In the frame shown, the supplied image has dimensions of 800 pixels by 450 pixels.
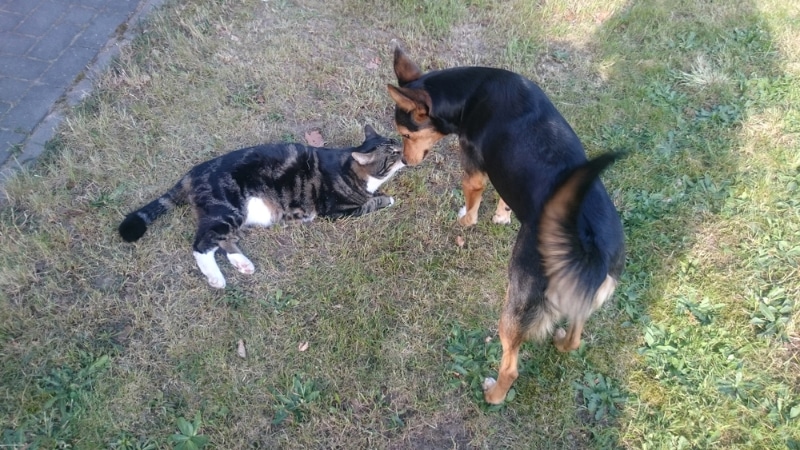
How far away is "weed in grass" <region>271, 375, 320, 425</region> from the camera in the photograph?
9.41ft

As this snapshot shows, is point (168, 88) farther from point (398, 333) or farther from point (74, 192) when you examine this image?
point (398, 333)

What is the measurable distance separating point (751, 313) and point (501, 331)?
1776mm

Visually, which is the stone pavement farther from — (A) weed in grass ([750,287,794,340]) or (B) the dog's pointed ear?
(A) weed in grass ([750,287,794,340])

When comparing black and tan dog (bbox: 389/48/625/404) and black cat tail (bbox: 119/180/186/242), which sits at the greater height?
black and tan dog (bbox: 389/48/625/404)

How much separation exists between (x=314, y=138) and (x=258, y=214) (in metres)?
0.92

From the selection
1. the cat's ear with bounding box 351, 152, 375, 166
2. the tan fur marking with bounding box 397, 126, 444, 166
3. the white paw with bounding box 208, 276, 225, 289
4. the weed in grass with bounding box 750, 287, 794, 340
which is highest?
the tan fur marking with bounding box 397, 126, 444, 166

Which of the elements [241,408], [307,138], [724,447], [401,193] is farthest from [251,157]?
[724,447]

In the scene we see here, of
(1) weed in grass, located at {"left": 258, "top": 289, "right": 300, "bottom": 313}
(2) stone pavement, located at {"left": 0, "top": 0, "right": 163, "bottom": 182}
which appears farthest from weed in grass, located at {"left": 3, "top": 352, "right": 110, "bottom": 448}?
(2) stone pavement, located at {"left": 0, "top": 0, "right": 163, "bottom": 182}

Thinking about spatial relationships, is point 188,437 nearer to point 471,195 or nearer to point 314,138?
point 471,195

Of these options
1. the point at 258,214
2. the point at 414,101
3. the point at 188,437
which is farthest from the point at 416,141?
the point at 188,437

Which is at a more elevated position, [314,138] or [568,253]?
[568,253]

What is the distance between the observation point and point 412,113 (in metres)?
3.26

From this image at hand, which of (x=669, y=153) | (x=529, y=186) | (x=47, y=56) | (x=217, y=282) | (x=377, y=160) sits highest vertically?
(x=529, y=186)

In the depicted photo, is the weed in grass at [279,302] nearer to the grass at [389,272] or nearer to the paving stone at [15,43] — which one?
the grass at [389,272]
